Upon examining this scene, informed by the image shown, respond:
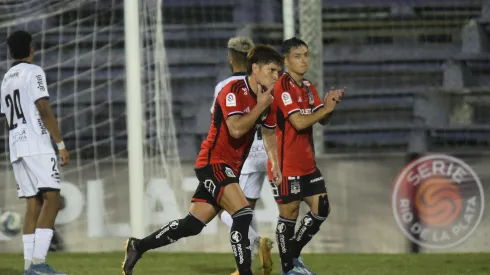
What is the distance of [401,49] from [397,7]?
1.17 metres

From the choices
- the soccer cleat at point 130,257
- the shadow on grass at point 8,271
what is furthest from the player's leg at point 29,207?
the soccer cleat at point 130,257

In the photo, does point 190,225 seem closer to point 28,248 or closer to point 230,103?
point 230,103

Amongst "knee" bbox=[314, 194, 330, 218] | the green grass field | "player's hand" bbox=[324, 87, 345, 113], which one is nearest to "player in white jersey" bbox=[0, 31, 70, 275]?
the green grass field

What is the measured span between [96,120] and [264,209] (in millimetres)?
3022

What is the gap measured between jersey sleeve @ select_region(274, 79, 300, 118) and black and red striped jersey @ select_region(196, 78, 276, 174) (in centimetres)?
49

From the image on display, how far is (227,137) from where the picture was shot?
660 centimetres

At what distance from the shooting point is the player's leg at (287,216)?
24.1 ft

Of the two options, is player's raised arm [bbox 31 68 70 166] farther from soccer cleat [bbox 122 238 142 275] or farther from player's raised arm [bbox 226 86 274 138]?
player's raised arm [bbox 226 86 274 138]

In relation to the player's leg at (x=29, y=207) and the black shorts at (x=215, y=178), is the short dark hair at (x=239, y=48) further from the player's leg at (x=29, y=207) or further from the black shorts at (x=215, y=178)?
the player's leg at (x=29, y=207)

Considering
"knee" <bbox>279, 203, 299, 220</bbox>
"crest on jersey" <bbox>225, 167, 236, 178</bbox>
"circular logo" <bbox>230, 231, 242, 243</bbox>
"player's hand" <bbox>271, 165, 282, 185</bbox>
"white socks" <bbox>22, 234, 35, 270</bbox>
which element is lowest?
"white socks" <bbox>22, 234, 35, 270</bbox>

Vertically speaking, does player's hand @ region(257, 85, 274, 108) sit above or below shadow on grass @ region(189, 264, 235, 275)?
above

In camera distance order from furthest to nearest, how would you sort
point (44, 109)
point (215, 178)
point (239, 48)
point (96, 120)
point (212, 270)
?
point (96, 120) < point (212, 270) < point (239, 48) < point (44, 109) < point (215, 178)

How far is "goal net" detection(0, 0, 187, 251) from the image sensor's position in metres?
10.4

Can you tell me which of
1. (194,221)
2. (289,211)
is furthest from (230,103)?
(289,211)
